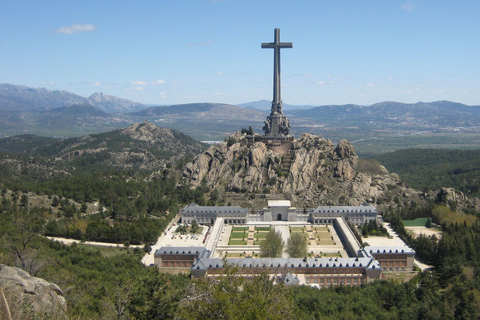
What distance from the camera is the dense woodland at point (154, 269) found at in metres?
25.6

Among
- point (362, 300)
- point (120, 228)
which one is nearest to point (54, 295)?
point (362, 300)

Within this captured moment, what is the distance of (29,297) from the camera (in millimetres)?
20750

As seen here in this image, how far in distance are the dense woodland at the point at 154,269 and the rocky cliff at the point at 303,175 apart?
5.35 metres

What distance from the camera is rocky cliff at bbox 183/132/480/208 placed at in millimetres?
93312

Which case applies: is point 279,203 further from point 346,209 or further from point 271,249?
point 271,249

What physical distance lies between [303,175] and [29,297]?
78.7 meters

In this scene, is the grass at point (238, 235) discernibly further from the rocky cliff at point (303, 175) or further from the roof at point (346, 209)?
the rocky cliff at point (303, 175)

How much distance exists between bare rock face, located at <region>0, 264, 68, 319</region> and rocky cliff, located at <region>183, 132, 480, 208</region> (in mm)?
72642

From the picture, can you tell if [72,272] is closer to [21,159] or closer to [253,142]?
[253,142]

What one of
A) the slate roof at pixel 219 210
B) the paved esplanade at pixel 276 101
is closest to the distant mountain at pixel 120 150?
the paved esplanade at pixel 276 101

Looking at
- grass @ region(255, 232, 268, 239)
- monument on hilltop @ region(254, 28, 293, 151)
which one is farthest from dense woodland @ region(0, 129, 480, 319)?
monument on hilltop @ region(254, 28, 293, 151)

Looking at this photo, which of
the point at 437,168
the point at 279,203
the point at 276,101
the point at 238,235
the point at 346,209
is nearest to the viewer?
the point at 238,235

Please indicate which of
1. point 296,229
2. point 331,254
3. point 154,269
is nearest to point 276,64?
point 296,229

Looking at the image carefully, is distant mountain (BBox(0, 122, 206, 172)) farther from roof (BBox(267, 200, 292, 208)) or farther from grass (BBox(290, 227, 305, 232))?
grass (BBox(290, 227, 305, 232))
